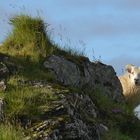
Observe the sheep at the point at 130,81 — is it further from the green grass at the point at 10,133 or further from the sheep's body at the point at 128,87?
the green grass at the point at 10,133

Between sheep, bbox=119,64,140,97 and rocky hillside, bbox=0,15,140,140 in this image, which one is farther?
sheep, bbox=119,64,140,97

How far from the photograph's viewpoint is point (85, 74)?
16.0 m

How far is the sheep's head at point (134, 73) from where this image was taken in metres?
23.6

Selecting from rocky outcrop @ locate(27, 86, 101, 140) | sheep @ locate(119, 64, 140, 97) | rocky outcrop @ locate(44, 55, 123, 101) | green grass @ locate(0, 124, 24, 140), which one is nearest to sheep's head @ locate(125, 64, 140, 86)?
sheep @ locate(119, 64, 140, 97)

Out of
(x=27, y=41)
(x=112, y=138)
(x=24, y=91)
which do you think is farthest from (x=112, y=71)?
(x=24, y=91)

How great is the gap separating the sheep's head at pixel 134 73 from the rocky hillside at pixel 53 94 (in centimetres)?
601

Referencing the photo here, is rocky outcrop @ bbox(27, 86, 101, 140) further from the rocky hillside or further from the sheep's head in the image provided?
the sheep's head

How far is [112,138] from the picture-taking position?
13031mm

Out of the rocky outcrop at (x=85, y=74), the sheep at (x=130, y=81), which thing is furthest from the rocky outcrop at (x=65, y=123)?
the sheep at (x=130, y=81)

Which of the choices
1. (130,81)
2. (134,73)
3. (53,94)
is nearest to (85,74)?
(53,94)

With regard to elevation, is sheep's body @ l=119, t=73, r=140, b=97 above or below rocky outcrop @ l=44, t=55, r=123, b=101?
above

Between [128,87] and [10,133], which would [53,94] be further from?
[128,87]

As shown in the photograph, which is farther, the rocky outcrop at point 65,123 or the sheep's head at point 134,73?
the sheep's head at point 134,73

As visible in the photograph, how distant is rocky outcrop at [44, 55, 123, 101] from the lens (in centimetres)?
1498
